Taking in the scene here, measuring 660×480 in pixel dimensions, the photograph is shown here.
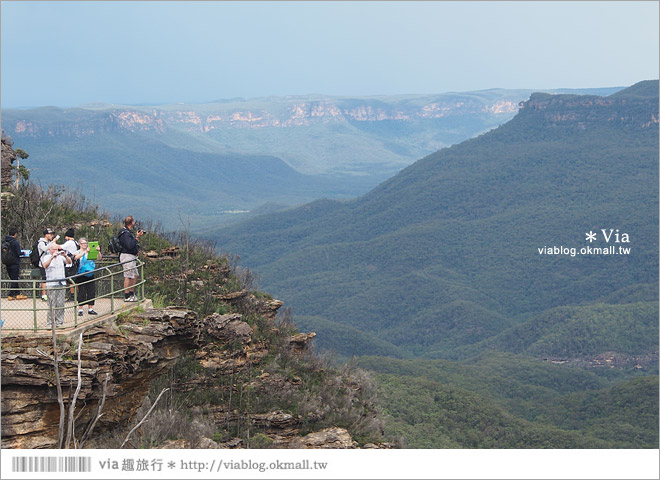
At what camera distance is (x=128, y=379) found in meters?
15.6

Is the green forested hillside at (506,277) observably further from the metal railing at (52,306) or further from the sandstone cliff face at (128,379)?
the metal railing at (52,306)

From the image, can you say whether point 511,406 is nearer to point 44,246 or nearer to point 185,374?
point 185,374

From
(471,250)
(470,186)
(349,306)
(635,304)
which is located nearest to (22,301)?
(635,304)

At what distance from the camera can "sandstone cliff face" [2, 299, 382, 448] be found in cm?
1400

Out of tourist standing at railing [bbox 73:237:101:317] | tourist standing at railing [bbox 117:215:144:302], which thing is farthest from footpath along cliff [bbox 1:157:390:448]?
tourist standing at railing [bbox 117:215:144:302]

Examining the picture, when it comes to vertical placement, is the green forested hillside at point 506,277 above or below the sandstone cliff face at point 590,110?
below

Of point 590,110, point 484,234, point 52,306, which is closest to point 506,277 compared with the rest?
point 484,234

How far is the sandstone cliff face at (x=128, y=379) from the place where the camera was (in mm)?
14000

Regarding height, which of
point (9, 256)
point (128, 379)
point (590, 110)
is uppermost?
point (590, 110)

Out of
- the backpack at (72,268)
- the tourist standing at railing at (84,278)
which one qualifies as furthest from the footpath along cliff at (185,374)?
the backpack at (72,268)

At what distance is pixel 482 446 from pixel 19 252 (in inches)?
1363

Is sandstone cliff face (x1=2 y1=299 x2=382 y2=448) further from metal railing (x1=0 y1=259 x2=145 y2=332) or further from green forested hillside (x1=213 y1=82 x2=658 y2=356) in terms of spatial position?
green forested hillside (x1=213 y1=82 x2=658 y2=356)

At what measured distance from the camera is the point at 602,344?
91125 millimetres

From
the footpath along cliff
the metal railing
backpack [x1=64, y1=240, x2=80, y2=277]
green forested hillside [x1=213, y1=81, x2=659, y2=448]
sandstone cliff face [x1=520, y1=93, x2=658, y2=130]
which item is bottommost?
green forested hillside [x1=213, y1=81, x2=659, y2=448]
